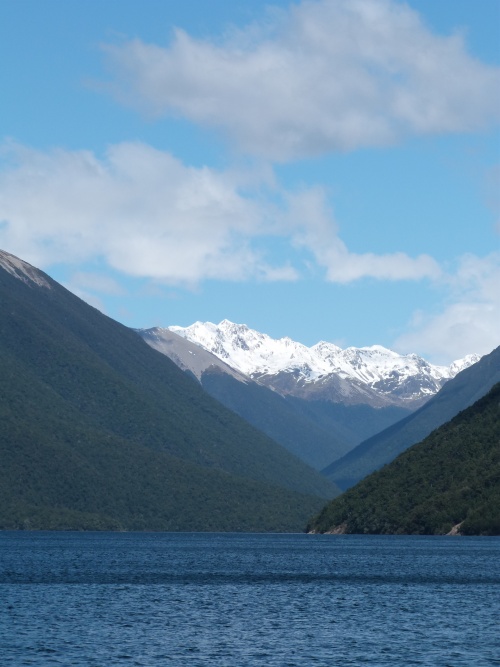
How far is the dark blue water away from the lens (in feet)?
233

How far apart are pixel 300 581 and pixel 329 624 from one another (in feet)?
145

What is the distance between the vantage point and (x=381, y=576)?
136625 millimetres

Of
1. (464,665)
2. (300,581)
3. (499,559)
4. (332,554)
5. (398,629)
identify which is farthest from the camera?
(332,554)

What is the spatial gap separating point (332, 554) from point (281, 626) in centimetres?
10771

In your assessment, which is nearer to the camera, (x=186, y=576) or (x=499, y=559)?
(x=186, y=576)

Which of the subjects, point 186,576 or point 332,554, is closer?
point 186,576

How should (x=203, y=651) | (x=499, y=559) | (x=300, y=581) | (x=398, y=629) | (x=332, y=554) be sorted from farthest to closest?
(x=332, y=554) < (x=499, y=559) < (x=300, y=581) < (x=398, y=629) < (x=203, y=651)

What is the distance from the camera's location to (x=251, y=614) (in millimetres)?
92875

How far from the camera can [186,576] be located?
5379 inches

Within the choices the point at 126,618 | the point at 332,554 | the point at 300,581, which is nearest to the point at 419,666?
the point at 126,618

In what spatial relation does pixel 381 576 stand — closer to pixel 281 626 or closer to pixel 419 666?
pixel 281 626

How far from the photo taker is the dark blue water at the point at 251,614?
71.1 metres

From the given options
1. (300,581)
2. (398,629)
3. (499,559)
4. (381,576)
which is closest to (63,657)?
(398,629)

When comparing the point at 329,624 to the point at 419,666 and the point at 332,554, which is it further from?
the point at 332,554
